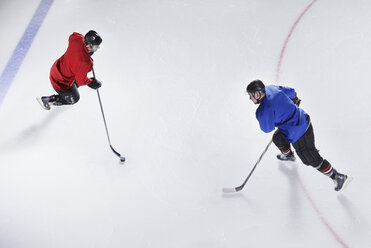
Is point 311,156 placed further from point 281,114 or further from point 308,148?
point 281,114

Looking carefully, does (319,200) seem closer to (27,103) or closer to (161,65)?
(161,65)

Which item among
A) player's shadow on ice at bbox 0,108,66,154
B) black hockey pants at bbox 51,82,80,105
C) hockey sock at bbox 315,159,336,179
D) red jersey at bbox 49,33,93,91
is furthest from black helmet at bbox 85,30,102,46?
hockey sock at bbox 315,159,336,179

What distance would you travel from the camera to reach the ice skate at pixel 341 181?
2.27 m

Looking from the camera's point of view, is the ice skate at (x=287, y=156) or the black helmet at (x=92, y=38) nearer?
the black helmet at (x=92, y=38)

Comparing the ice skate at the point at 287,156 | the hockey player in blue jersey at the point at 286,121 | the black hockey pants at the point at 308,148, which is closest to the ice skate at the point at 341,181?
the hockey player in blue jersey at the point at 286,121

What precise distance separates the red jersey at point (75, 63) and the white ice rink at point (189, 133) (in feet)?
1.87

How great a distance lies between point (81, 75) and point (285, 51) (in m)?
2.02

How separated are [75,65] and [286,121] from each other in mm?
1575

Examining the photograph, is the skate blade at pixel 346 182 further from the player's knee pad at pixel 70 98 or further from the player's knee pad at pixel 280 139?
the player's knee pad at pixel 70 98

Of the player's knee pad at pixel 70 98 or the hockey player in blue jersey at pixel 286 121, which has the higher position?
the hockey player in blue jersey at pixel 286 121

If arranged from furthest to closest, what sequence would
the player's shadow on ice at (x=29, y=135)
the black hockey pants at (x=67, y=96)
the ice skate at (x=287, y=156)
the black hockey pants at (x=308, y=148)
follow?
the player's shadow on ice at (x=29, y=135)
the black hockey pants at (x=67, y=96)
the ice skate at (x=287, y=156)
the black hockey pants at (x=308, y=148)

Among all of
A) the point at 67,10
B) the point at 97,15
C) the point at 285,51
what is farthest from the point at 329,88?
the point at 67,10

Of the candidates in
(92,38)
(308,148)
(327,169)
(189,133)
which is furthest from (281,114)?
(92,38)

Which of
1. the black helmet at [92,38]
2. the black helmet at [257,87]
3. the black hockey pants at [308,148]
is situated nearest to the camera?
the black helmet at [257,87]
